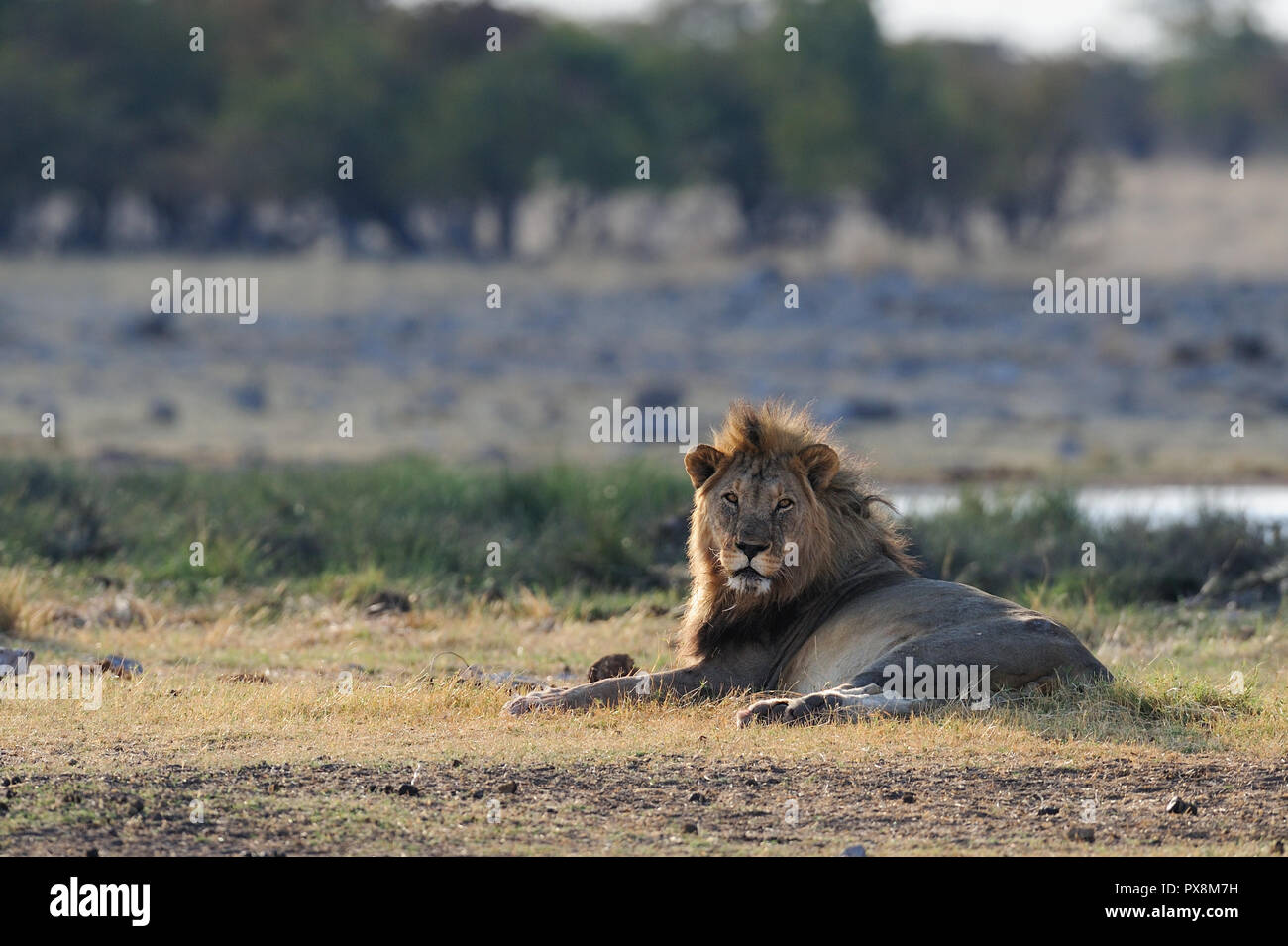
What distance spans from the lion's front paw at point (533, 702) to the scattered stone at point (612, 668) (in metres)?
0.73

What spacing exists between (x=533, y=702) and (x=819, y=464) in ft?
4.98

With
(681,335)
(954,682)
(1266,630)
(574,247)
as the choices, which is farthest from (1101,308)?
(954,682)

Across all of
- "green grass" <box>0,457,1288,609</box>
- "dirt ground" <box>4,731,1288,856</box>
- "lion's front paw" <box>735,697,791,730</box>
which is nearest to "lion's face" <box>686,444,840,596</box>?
"lion's front paw" <box>735,697,791,730</box>

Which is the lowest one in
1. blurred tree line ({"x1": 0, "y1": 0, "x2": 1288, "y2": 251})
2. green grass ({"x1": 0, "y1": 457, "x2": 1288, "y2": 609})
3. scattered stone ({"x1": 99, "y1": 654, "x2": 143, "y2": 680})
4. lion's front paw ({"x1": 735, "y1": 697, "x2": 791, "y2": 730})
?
lion's front paw ({"x1": 735, "y1": 697, "x2": 791, "y2": 730})

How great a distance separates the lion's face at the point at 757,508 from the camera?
26.4ft

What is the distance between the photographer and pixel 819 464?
8227 mm

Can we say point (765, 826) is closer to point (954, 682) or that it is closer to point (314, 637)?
point (954, 682)

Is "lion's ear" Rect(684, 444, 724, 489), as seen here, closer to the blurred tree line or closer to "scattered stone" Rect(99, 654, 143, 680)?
"scattered stone" Rect(99, 654, 143, 680)

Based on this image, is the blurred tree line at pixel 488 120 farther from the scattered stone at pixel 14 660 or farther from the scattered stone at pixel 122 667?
the scattered stone at pixel 122 667

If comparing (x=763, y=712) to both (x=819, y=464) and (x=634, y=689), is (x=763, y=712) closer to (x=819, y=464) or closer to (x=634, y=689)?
(x=634, y=689)

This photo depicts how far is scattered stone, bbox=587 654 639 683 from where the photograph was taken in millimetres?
8766

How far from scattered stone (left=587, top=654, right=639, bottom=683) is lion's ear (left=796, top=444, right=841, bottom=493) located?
1201mm

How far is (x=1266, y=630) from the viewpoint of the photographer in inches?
429

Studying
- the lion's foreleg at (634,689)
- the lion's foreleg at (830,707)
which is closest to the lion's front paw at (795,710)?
the lion's foreleg at (830,707)
